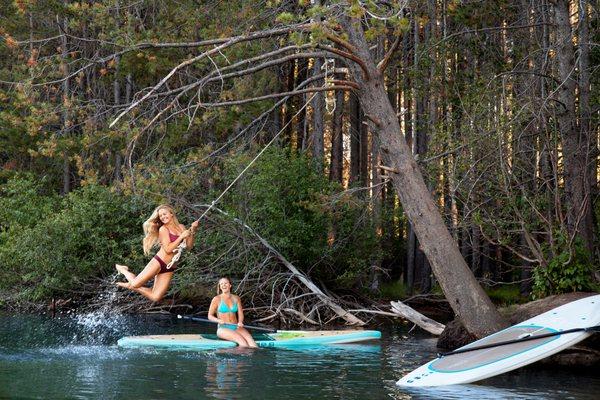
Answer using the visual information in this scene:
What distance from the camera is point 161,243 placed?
38.4 feet

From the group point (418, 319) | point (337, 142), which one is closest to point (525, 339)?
point (418, 319)

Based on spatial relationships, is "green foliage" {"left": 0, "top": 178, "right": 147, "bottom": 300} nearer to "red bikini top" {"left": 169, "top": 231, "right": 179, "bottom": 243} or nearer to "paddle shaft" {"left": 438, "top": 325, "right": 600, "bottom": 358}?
"red bikini top" {"left": 169, "top": 231, "right": 179, "bottom": 243}

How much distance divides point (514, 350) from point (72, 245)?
505 inches

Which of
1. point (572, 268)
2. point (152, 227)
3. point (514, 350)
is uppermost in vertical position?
point (152, 227)

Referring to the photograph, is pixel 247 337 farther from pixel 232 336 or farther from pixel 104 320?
pixel 104 320

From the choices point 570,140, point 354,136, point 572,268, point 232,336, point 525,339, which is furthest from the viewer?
point 354,136

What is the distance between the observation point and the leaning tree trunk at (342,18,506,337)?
13.9m

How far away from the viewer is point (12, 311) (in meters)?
23.6

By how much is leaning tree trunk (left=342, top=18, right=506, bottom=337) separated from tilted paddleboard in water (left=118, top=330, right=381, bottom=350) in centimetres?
302

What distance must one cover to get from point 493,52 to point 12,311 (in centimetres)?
1306

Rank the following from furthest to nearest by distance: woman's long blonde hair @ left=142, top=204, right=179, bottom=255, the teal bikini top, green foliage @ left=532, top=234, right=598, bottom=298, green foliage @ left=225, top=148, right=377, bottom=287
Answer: green foliage @ left=225, top=148, right=377, bottom=287
the teal bikini top
green foliage @ left=532, top=234, right=598, bottom=298
woman's long blonde hair @ left=142, top=204, right=179, bottom=255

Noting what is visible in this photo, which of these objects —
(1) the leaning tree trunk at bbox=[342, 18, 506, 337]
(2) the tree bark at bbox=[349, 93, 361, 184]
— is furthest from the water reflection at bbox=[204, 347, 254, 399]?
(2) the tree bark at bbox=[349, 93, 361, 184]

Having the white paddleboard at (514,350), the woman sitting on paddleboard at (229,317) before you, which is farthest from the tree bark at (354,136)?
the white paddleboard at (514,350)

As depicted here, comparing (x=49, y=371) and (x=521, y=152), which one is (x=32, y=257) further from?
(x=521, y=152)
